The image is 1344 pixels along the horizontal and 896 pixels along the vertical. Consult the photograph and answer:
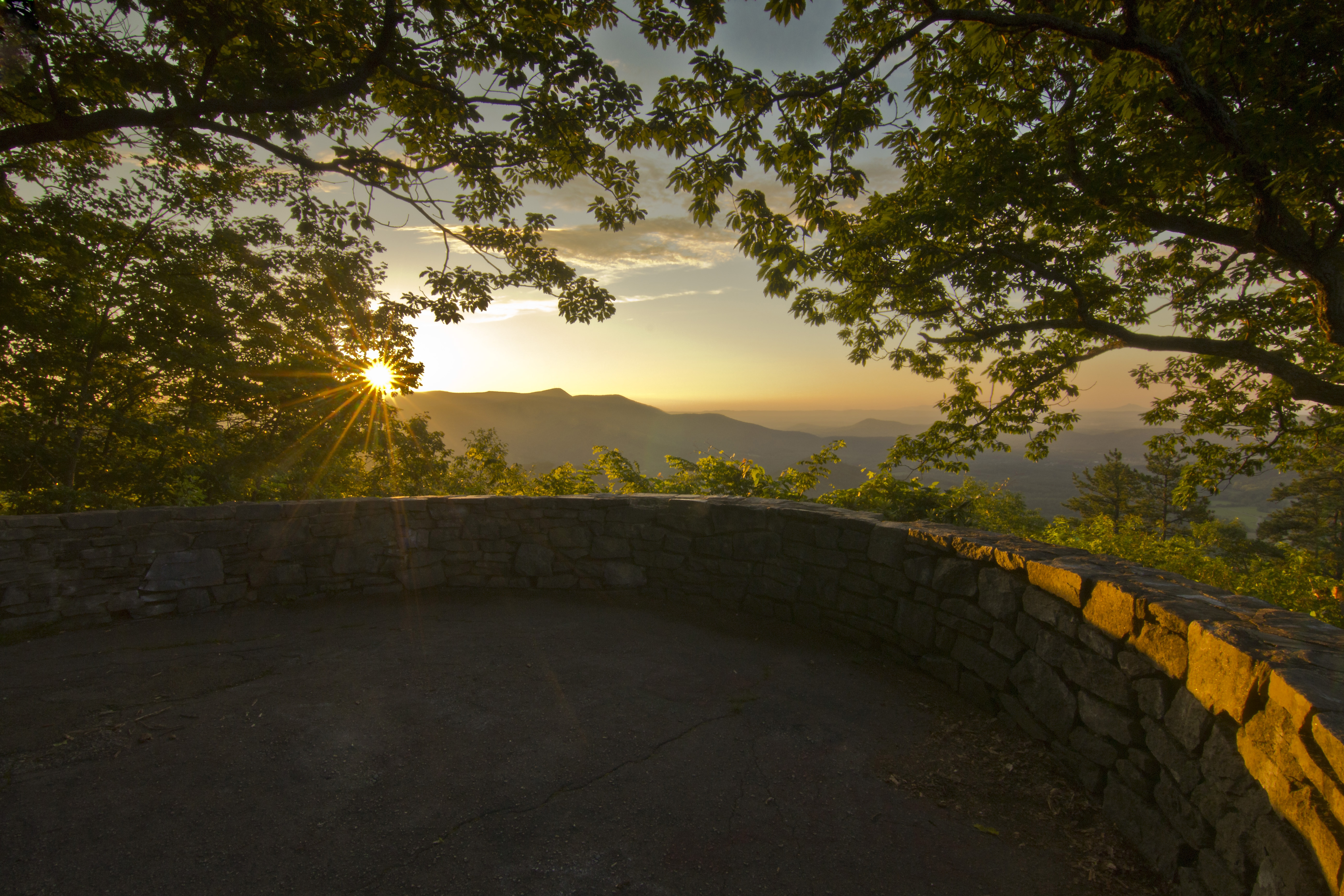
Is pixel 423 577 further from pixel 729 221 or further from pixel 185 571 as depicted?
pixel 729 221

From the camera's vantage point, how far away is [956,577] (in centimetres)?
362

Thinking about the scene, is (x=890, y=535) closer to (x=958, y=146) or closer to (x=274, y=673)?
(x=274, y=673)

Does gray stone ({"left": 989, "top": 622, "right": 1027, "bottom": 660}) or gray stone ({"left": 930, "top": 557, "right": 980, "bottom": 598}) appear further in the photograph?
gray stone ({"left": 930, "top": 557, "right": 980, "bottom": 598})

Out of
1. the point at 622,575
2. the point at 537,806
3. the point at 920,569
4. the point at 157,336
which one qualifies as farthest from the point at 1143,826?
the point at 157,336

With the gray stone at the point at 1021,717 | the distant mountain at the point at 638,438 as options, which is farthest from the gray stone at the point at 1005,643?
the distant mountain at the point at 638,438

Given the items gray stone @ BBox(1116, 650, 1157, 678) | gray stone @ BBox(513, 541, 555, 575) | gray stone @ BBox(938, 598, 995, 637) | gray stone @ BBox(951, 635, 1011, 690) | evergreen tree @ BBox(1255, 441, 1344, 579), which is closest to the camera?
gray stone @ BBox(1116, 650, 1157, 678)

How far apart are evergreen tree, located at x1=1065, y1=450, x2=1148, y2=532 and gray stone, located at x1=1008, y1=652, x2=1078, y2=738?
4604 cm

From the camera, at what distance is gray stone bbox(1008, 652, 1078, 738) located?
9.30 feet

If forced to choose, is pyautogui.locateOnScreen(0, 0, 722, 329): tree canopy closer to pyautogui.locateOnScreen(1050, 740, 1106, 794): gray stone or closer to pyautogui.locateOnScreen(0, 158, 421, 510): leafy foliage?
pyautogui.locateOnScreen(0, 158, 421, 510): leafy foliage

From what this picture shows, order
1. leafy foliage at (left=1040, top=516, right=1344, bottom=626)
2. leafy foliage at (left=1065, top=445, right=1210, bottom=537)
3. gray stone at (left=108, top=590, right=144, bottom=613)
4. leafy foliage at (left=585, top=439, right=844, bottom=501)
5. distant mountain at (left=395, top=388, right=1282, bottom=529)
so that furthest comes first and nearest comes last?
distant mountain at (left=395, top=388, right=1282, bottom=529) → leafy foliage at (left=1065, top=445, right=1210, bottom=537) → leafy foliage at (left=585, top=439, right=844, bottom=501) → leafy foliage at (left=1040, top=516, right=1344, bottom=626) → gray stone at (left=108, top=590, right=144, bottom=613)

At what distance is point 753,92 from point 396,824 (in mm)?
6270

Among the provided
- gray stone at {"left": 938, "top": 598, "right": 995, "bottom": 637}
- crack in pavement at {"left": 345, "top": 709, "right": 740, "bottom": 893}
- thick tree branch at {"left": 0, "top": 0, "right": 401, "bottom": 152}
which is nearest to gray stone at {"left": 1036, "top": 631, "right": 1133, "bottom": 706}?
gray stone at {"left": 938, "top": 598, "right": 995, "bottom": 637}

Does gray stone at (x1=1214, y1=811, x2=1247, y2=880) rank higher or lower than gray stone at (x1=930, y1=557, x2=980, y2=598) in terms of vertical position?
lower

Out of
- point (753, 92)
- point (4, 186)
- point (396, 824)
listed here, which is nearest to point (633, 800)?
point (396, 824)
